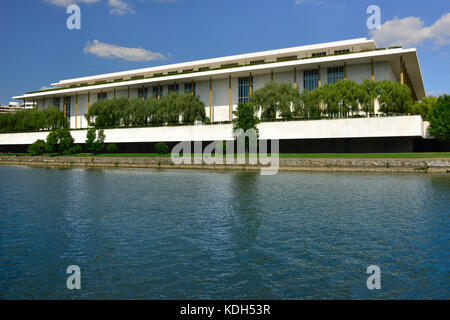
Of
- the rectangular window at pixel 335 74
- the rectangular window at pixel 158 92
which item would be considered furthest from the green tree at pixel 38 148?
the rectangular window at pixel 335 74

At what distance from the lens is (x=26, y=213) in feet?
49.0

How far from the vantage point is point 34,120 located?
226ft

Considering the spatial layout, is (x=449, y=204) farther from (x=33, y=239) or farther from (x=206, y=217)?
Result: (x=33, y=239)

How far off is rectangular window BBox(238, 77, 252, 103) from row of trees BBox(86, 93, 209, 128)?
6425 mm

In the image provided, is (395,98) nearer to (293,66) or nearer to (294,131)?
(294,131)

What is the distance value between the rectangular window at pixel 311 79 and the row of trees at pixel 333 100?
3.50 meters

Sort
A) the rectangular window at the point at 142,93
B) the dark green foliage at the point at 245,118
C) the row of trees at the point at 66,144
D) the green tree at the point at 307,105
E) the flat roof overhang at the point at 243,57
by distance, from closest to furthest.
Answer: the dark green foliage at the point at 245,118 → the green tree at the point at 307,105 → the flat roof overhang at the point at 243,57 → the row of trees at the point at 66,144 → the rectangular window at the point at 142,93

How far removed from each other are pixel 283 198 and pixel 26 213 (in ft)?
38.5

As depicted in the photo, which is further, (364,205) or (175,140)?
(175,140)

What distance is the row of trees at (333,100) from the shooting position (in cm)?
4466

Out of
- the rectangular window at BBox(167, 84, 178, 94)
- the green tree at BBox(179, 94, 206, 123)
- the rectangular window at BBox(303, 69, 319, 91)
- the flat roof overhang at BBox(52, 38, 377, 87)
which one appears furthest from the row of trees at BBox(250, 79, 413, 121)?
the rectangular window at BBox(167, 84, 178, 94)

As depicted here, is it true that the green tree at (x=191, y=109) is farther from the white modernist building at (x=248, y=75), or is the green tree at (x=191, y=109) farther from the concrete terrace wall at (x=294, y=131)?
the white modernist building at (x=248, y=75)

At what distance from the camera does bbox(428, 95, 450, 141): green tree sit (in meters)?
43.1
